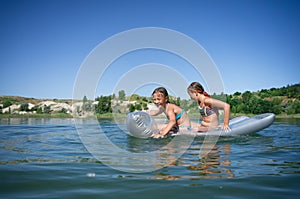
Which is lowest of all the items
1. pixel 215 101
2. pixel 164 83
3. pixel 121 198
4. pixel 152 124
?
pixel 121 198

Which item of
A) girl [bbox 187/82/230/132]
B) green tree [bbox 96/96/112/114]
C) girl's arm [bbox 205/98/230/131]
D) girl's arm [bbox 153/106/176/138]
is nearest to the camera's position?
girl's arm [bbox 153/106/176/138]

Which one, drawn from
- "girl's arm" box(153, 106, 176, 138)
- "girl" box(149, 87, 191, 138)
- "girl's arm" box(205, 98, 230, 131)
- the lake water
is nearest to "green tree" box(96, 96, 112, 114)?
"girl" box(149, 87, 191, 138)

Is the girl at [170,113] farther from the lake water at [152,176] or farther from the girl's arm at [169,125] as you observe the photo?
the lake water at [152,176]

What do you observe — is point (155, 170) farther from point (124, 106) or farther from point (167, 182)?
point (124, 106)

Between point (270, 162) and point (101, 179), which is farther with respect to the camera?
point (270, 162)

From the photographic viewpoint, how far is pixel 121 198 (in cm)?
236

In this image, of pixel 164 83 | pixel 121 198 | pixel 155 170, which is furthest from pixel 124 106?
pixel 121 198

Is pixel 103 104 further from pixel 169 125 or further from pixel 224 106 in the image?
pixel 224 106

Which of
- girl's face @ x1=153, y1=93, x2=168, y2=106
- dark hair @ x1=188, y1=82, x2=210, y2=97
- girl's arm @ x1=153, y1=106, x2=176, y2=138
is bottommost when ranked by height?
girl's arm @ x1=153, y1=106, x2=176, y2=138

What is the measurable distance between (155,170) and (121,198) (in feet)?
3.21

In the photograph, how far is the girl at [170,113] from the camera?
6582 millimetres

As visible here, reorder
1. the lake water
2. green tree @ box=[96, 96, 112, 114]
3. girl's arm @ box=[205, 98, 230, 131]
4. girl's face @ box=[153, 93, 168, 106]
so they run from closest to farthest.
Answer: the lake water < girl's arm @ box=[205, 98, 230, 131] < girl's face @ box=[153, 93, 168, 106] < green tree @ box=[96, 96, 112, 114]

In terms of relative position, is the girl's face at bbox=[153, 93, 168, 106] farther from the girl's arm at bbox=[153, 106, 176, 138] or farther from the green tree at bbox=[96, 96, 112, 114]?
the green tree at bbox=[96, 96, 112, 114]

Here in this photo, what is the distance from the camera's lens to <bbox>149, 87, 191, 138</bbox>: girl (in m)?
6.58
